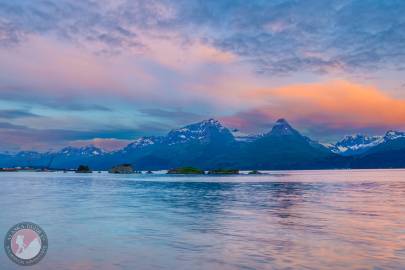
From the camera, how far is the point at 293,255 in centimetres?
2511

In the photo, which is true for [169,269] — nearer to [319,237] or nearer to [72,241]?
[72,241]

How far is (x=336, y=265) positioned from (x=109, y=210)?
36768 millimetres

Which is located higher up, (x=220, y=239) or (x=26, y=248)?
(x=26, y=248)

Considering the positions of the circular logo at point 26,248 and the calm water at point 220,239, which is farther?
the calm water at point 220,239

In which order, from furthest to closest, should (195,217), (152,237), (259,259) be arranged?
(195,217)
(152,237)
(259,259)

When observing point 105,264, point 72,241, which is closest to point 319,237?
point 105,264

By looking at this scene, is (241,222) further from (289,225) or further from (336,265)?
(336,265)

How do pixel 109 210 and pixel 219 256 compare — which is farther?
pixel 109 210

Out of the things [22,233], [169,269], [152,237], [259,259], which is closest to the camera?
[169,269]

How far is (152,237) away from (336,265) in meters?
15.1

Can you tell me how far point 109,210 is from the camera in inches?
2109

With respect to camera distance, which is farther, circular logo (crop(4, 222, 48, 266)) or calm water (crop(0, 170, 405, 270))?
calm water (crop(0, 170, 405, 270))

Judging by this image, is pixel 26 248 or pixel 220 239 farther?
pixel 220 239

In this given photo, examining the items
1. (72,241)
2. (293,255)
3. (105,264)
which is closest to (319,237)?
(293,255)
